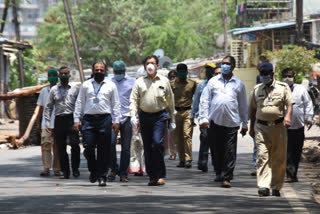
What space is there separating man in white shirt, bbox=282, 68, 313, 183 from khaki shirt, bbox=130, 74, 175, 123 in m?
1.79

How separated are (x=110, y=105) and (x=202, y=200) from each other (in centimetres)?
266

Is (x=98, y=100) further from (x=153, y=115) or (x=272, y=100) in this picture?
(x=272, y=100)

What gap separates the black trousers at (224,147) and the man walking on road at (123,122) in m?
1.32

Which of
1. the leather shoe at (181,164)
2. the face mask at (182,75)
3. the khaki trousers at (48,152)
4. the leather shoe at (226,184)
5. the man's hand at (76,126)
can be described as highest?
the face mask at (182,75)

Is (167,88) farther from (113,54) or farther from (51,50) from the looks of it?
(51,50)

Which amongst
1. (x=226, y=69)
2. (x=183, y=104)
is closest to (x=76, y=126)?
(x=226, y=69)

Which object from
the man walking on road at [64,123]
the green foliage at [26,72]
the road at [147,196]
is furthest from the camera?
the green foliage at [26,72]

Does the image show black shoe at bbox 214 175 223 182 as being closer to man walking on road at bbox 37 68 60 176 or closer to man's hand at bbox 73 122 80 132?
man's hand at bbox 73 122 80 132

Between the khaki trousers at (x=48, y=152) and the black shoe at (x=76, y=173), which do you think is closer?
the black shoe at (x=76, y=173)

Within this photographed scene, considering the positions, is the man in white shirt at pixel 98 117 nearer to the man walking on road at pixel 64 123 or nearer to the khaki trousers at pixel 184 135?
the man walking on road at pixel 64 123

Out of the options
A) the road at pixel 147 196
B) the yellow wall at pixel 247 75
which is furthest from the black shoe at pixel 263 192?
the yellow wall at pixel 247 75

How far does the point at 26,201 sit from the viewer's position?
10.7m

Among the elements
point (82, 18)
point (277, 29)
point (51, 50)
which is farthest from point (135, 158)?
point (51, 50)

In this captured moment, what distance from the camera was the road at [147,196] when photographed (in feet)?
32.6
